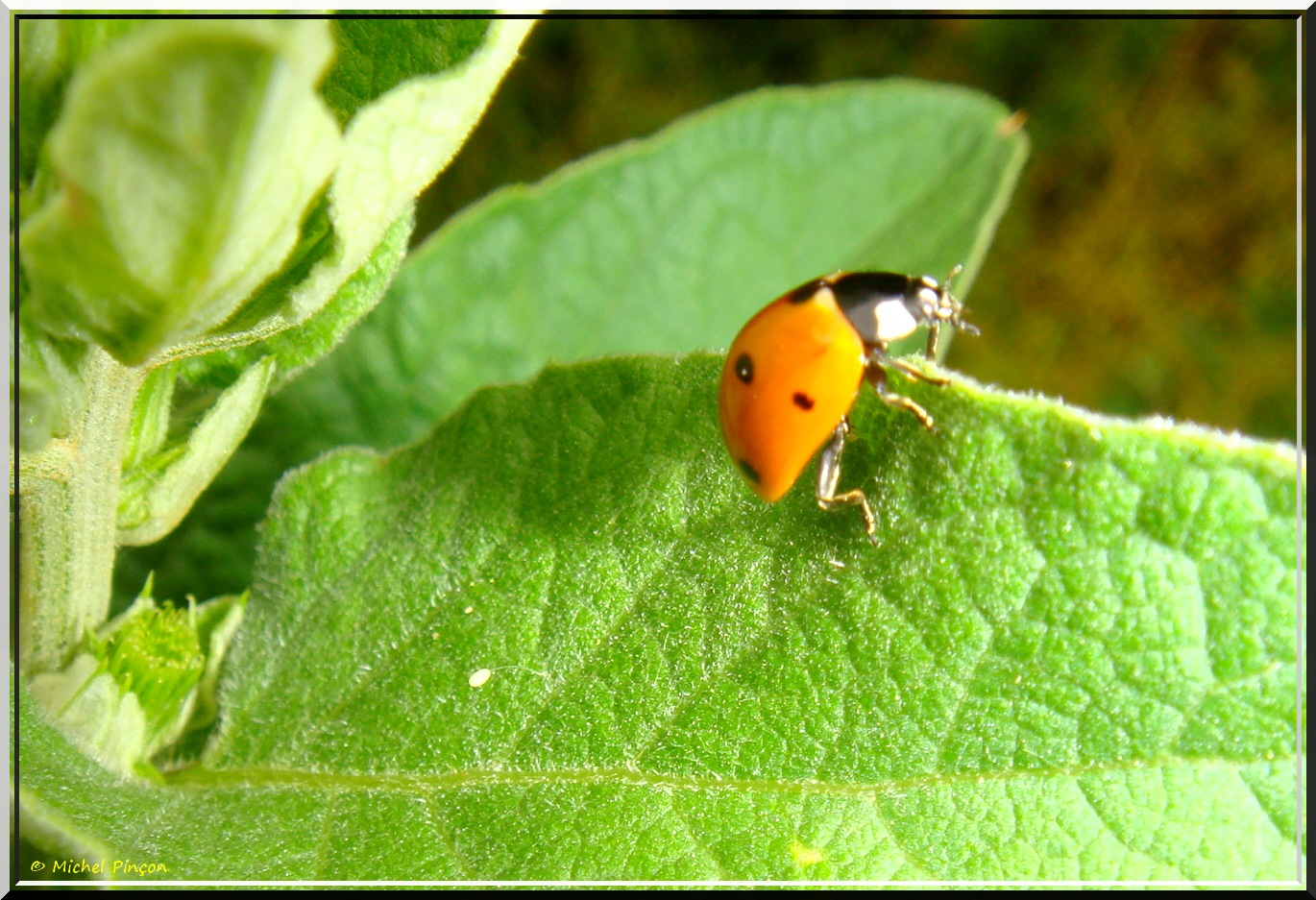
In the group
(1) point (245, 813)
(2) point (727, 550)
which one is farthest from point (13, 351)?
(2) point (727, 550)

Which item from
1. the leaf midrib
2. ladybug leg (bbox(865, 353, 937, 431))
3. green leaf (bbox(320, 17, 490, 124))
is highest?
green leaf (bbox(320, 17, 490, 124))

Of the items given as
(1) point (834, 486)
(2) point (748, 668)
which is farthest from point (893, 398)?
(2) point (748, 668)

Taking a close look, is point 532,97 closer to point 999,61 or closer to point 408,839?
point 999,61

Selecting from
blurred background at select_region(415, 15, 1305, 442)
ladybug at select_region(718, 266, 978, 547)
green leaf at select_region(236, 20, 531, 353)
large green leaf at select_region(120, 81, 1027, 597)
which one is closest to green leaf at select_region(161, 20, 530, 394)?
green leaf at select_region(236, 20, 531, 353)

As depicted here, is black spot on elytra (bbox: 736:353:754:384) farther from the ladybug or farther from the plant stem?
the plant stem

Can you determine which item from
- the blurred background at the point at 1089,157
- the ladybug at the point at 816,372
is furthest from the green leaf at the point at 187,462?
the blurred background at the point at 1089,157

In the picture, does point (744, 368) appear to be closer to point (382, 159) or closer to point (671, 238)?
point (382, 159)
